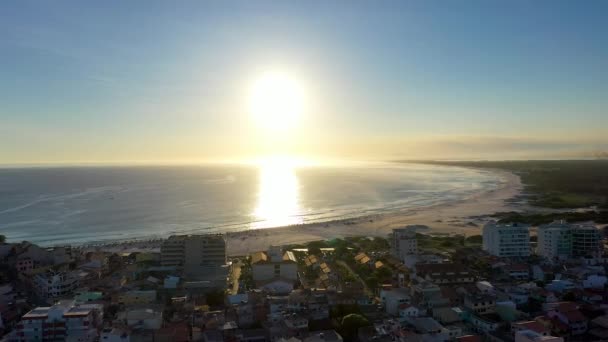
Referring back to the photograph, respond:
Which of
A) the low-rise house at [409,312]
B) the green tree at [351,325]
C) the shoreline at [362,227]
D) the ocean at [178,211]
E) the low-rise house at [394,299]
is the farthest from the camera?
the ocean at [178,211]

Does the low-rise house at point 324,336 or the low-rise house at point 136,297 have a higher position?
the low-rise house at point 324,336

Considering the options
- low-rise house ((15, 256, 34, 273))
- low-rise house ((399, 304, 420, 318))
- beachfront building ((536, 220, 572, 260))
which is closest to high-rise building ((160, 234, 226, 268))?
low-rise house ((15, 256, 34, 273))

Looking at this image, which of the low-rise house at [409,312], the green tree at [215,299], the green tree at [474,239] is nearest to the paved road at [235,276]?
the green tree at [215,299]

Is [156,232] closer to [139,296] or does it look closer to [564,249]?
[139,296]

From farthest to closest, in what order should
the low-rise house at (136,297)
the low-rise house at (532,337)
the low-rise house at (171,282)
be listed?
the low-rise house at (171,282) → the low-rise house at (136,297) → the low-rise house at (532,337)

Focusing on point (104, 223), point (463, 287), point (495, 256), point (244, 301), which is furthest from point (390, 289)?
point (104, 223)

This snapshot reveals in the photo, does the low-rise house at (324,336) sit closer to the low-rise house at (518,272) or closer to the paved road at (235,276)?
the paved road at (235,276)

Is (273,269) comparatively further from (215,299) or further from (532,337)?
(532,337)
